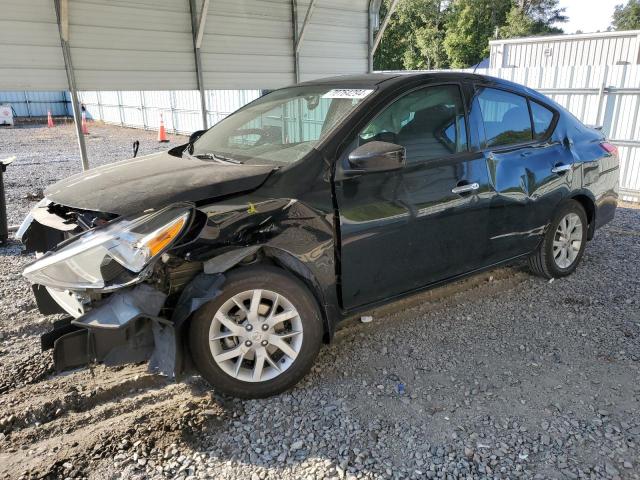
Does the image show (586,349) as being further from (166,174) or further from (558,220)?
(166,174)

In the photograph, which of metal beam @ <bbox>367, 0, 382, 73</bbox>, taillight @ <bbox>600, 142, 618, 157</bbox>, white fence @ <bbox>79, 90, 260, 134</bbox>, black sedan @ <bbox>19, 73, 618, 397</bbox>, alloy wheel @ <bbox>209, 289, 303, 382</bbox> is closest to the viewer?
black sedan @ <bbox>19, 73, 618, 397</bbox>

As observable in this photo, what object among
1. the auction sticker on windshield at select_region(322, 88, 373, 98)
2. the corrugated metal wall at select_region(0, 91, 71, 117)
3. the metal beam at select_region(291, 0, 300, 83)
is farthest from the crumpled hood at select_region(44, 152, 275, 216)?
the corrugated metal wall at select_region(0, 91, 71, 117)

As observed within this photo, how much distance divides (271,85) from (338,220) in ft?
18.4

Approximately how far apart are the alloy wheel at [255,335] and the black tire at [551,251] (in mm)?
2649

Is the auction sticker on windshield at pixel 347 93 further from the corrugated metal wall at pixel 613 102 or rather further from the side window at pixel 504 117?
the corrugated metal wall at pixel 613 102

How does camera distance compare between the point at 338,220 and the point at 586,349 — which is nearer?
the point at 338,220

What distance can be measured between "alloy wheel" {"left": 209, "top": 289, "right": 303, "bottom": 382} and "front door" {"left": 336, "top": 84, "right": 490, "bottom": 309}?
0.45 m

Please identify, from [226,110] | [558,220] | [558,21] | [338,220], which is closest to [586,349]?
[558,220]

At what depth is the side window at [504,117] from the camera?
3.91m

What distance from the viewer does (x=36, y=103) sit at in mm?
29656

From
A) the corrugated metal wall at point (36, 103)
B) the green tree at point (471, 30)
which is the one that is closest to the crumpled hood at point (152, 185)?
the corrugated metal wall at point (36, 103)

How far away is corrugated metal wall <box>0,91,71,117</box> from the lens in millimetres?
29312

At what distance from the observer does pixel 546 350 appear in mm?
→ 3578

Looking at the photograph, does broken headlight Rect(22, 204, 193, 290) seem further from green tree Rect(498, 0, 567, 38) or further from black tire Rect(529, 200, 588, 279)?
green tree Rect(498, 0, 567, 38)
